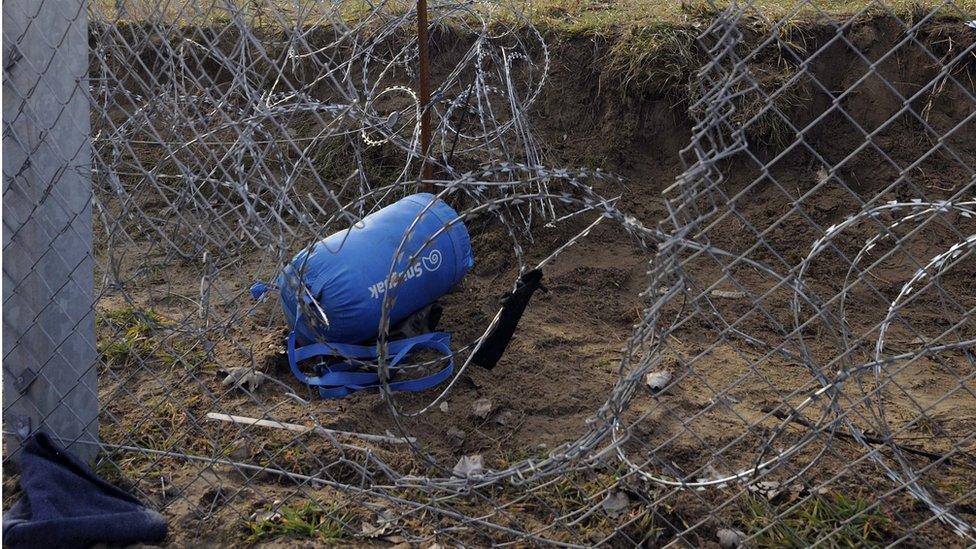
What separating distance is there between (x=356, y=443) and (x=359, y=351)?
0.50m

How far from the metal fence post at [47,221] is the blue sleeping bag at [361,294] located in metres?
0.76

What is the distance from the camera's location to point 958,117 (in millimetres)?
4598

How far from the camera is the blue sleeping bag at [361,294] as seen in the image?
3.28 meters

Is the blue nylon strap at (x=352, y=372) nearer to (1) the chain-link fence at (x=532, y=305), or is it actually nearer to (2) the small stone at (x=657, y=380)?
(1) the chain-link fence at (x=532, y=305)

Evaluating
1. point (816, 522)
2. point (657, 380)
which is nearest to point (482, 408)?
point (657, 380)

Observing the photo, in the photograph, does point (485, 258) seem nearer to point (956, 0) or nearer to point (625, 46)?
point (625, 46)

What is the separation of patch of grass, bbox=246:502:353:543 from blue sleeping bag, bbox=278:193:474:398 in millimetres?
700

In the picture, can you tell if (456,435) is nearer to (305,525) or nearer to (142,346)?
(305,525)

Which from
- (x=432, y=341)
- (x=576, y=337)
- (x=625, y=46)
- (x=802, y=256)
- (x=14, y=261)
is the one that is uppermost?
(x=14, y=261)

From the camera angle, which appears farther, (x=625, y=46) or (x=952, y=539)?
(x=625, y=46)

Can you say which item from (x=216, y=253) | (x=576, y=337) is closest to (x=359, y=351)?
(x=576, y=337)

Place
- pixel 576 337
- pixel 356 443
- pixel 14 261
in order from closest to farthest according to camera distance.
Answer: pixel 14 261, pixel 356 443, pixel 576 337

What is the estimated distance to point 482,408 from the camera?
3.17m

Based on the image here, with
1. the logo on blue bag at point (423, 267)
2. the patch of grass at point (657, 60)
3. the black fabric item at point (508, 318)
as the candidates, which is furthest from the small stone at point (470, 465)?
the patch of grass at point (657, 60)
